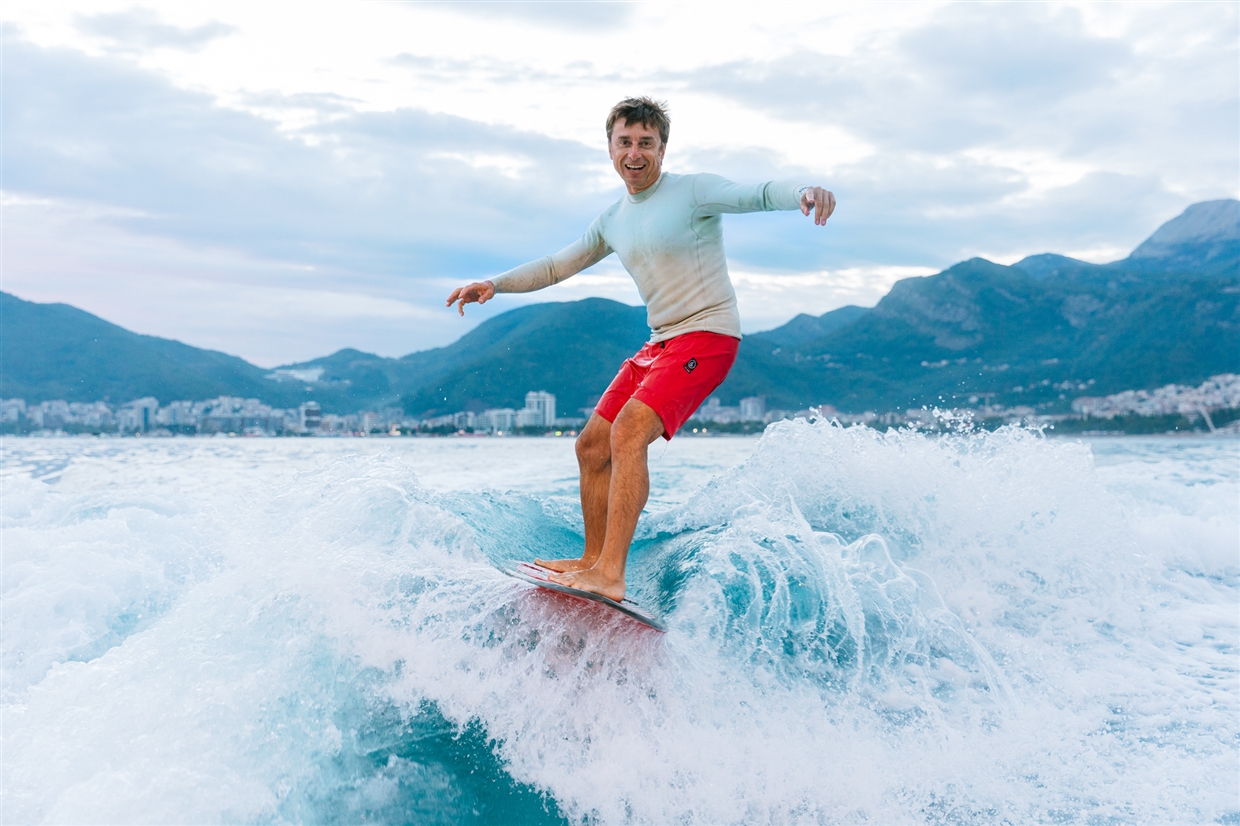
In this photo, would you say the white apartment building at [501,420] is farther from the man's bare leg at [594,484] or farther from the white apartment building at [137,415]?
the man's bare leg at [594,484]

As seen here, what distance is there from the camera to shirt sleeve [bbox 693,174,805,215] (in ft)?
12.5

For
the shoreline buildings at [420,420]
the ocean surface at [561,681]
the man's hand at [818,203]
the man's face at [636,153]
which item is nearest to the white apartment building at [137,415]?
the shoreline buildings at [420,420]

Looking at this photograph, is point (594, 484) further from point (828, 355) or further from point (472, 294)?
point (828, 355)

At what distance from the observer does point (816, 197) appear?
11.8 feet

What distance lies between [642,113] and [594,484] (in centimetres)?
208

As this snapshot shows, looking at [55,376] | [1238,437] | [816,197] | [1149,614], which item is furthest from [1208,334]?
[55,376]

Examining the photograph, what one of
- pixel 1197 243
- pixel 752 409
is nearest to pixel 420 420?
pixel 752 409

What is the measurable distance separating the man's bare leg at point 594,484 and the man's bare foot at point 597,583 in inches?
19.0

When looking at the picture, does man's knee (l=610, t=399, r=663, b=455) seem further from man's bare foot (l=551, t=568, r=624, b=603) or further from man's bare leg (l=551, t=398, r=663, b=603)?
man's bare foot (l=551, t=568, r=624, b=603)

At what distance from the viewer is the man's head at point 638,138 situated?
13.6 ft

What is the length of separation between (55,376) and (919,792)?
71.4 meters

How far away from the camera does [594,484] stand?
14.4 feet

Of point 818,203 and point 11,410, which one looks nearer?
point 818,203

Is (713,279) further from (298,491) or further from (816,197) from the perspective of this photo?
(298,491)
